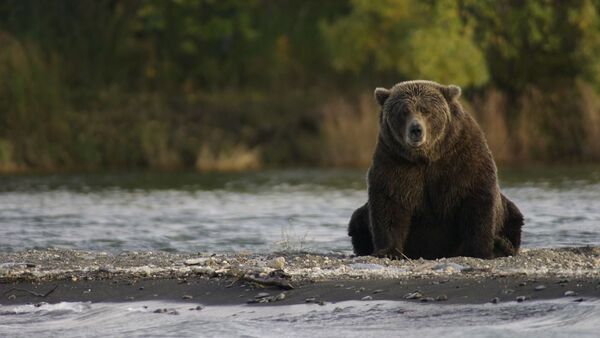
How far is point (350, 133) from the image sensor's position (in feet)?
108

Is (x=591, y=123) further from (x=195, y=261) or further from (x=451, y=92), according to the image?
(x=195, y=261)

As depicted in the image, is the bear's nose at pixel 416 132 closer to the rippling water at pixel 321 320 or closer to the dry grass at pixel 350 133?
the rippling water at pixel 321 320

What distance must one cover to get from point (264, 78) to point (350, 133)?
10.1 metres

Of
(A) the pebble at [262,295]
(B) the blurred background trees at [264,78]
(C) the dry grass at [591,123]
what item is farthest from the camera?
(B) the blurred background trees at [264,78]

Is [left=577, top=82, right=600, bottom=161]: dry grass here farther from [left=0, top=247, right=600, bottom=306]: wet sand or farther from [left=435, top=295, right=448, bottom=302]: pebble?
[left=435, top=295, right=448, bottom=302]: pebble

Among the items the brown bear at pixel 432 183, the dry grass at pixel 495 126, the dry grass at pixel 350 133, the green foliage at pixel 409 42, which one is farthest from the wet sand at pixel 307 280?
the green foliage at pixel 409 42

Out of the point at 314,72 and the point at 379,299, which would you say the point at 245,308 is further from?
the point at 314,72

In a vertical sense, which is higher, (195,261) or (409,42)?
(409,42)

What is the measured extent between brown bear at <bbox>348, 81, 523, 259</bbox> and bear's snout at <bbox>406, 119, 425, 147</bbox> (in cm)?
2

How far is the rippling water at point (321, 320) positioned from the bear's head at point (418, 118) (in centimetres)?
200

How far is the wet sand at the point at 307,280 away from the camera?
8773 mm

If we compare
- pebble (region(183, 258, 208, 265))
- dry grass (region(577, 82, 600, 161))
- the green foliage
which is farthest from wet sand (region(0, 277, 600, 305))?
the green foliage

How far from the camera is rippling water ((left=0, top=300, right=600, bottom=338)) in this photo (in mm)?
7828

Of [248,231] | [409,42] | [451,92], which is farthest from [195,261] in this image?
[409,42]
